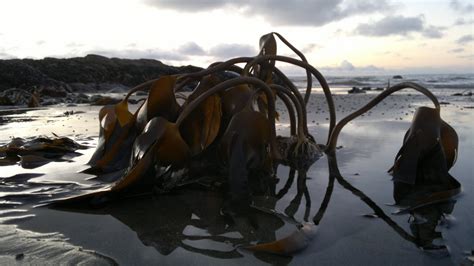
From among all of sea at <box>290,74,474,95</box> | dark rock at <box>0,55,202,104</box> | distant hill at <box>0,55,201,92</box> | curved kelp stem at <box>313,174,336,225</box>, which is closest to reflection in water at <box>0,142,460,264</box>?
curved kelp stem at <box>313,174,336,225</box>

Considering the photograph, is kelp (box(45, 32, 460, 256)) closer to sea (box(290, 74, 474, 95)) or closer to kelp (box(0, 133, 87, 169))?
kelp (box(0, 133, 87, 169))

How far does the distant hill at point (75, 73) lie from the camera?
12951mm

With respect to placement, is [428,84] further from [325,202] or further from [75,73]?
[325,202]

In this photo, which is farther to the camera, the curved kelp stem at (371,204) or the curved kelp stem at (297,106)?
the curved kelp stem at (297,106)

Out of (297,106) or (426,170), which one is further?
(297,106)

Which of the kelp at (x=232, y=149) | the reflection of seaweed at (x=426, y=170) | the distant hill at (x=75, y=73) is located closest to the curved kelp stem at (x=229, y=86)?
the kelp at (x=232, y=149)

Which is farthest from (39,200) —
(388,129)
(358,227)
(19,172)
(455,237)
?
A: (388,129)

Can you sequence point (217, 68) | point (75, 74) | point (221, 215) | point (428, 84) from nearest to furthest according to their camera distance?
point (221, 215), point (217, 68), point (75, 74), point (428, 84)

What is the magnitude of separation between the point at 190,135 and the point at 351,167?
1.11 m

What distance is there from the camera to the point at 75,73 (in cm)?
1709

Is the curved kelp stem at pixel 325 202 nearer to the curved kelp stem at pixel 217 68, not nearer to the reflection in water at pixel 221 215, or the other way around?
the reflection in water at pixel 221 215

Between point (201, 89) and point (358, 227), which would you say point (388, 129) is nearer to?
point (201, 89)

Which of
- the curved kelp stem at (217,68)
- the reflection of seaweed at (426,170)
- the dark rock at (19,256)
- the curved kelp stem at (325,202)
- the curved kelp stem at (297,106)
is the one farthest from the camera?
the curved kelp stem at (297,106)

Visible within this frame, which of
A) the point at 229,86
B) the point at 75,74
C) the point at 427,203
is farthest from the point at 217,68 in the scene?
the point at 75,74
